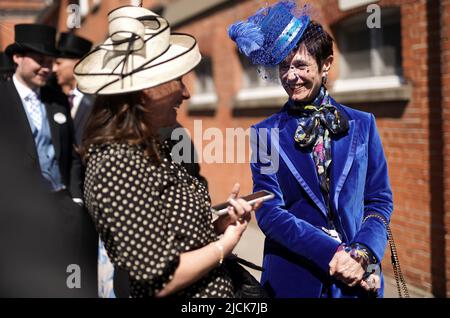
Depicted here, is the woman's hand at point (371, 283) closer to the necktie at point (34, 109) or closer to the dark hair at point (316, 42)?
the dark hair at point (316, 42)

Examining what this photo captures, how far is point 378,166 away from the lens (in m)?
2.33

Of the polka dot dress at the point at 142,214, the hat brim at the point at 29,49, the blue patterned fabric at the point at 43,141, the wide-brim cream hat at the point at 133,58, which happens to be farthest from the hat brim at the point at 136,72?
the hat brim at the point at 29,49

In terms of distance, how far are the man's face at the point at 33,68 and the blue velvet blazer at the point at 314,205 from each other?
8.23 ft

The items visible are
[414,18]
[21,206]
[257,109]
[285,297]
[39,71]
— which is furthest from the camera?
[257,109]

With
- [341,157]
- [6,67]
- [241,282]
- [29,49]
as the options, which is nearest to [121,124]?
[241,282]

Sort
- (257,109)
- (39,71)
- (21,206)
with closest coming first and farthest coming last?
(21,206) < (39,71) < (257,109)

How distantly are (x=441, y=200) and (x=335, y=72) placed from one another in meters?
1.99

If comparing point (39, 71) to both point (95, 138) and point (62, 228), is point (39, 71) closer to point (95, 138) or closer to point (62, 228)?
point (62, 228)

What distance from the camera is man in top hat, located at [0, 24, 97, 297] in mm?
3680

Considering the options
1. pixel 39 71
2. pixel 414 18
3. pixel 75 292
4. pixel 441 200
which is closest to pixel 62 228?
pixel 75 292

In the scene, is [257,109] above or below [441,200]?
above

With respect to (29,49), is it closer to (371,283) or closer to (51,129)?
(51,129)

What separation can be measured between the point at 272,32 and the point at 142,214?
109 centimetres
